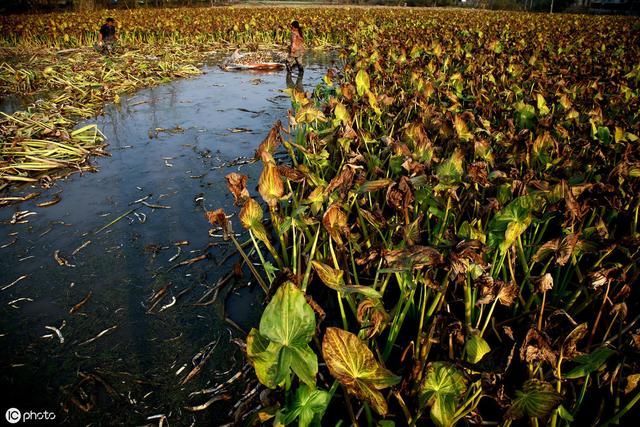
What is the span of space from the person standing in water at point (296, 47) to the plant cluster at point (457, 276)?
6.06 m

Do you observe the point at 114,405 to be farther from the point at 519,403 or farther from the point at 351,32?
the point at 351,32

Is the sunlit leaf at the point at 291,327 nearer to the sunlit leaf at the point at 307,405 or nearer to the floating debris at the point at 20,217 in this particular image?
the sunlit leaf at the point at 307,405

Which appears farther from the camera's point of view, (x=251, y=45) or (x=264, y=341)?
(x=251, y=45)

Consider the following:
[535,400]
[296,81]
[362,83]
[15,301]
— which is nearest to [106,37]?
[296,81]

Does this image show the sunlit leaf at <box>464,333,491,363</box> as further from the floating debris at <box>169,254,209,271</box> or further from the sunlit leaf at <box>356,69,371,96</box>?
the sunlit leaf at <box>356,69,371,96</box>

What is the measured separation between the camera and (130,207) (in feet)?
12.5

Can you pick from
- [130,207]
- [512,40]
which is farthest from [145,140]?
[512,40]

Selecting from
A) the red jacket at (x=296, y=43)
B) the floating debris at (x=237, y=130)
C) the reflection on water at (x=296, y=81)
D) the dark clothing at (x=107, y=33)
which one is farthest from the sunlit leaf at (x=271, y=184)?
the dark clothing at (x=107, y=33)

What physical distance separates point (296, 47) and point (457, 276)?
31.1ft

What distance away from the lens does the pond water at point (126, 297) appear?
200cm

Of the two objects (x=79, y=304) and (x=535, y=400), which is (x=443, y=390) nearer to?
(x=535, y=400)

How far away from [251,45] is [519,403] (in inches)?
635

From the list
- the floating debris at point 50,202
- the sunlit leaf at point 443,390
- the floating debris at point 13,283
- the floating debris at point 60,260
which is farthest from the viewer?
the floating debris at point 50,202

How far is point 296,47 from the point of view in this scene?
9844 mm
